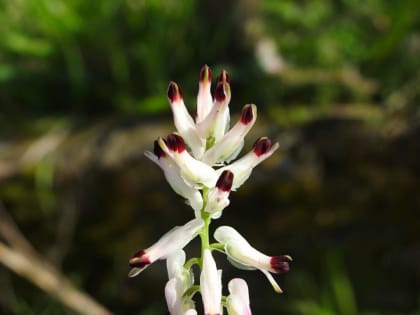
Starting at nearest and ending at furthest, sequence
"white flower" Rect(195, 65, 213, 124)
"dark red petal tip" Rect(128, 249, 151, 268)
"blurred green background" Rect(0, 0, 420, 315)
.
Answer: "dark red petal tip" Rect(128, 249, 151, 268)
"white flower" Rect(195, 65, 213, 124)
"blurred green background" Rect(0, 0, 420, 315)

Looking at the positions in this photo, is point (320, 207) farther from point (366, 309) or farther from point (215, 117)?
point (215, 117)

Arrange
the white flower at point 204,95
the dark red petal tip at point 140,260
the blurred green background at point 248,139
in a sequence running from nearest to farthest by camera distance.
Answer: the dark red petal tip at point 140,260 < the white flower at point 204,95 < the blurred green background at point 248,139

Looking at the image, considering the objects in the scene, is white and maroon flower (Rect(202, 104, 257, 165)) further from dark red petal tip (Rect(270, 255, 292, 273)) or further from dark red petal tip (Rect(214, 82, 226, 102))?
dark red petal tip (Rect(270, 255, 292, 273))

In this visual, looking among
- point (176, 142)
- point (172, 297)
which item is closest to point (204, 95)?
point (176, 142)

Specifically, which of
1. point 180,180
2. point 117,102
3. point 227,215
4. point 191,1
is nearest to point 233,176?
point 180,180

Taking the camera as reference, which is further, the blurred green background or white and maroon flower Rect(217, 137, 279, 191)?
the blurred green background

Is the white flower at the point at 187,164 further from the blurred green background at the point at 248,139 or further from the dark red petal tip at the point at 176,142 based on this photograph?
the blurred green background at the point at 248,139

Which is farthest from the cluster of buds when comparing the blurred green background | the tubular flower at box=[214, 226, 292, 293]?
the blurred green background

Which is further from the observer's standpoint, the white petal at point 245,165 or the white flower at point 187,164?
the white petal at point 245,165

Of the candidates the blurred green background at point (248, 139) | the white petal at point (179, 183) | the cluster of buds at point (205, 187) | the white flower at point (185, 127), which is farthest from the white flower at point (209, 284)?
the blurred green background at point (248, 139)
